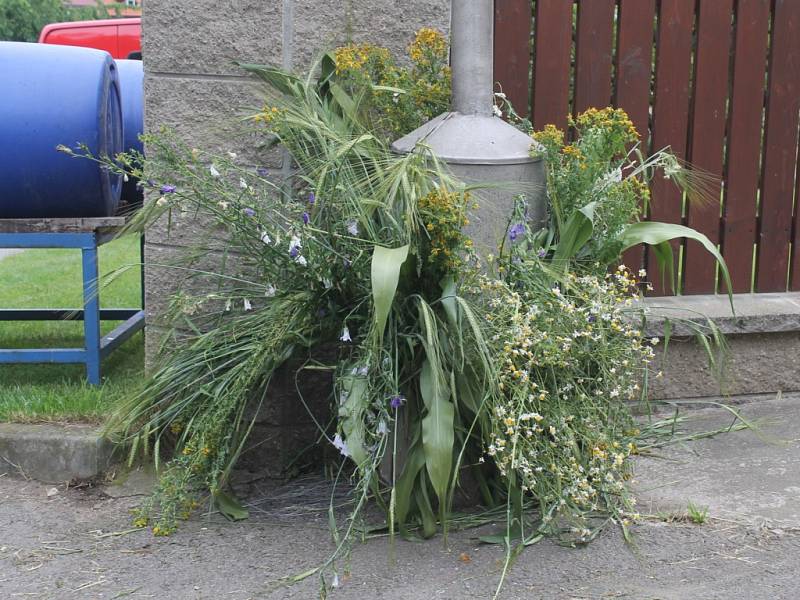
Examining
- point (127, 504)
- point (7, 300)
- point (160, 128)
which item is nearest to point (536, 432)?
point (127, 504)

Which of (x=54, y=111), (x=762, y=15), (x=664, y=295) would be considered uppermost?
(x=762, y=15)

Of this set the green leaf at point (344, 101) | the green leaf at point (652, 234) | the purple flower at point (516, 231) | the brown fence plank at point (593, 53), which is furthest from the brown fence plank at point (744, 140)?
the green leaf at point (344, 101)

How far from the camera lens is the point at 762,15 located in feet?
13.5

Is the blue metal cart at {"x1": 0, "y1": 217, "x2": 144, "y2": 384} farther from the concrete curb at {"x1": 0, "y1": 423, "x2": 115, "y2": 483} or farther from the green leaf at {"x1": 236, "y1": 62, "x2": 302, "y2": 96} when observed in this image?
the green leaf at {"x1": 236, "y1": 62, "x2": 302, "y2": 96}

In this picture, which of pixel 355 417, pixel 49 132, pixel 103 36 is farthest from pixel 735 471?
pixel 103 36

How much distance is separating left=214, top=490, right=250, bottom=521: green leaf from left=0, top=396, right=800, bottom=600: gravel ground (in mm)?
34

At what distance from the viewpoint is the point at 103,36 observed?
39.5 feet

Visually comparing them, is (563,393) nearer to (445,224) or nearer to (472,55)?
(445,224)

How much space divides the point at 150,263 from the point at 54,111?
0.89 metres

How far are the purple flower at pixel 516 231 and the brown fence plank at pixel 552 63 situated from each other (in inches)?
41.5

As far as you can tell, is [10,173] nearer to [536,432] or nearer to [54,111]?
[54,111]

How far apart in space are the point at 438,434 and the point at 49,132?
2.07 metres

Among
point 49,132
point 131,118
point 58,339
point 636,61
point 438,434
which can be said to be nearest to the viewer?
point 438,434

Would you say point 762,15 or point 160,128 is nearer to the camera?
point 160,128
